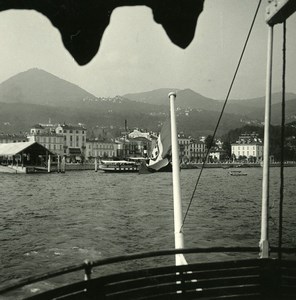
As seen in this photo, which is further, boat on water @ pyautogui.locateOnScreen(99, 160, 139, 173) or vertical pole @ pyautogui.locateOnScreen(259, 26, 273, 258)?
boat on water @ pyautogui.locateOnScreen(99, 160, 139, 173)

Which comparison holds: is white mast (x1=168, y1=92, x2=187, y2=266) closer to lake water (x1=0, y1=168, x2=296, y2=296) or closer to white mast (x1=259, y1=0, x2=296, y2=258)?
white mast (x1=259, y1=0, x2=296, y2=258)

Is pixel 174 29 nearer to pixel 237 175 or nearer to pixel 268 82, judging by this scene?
pixel 268 82

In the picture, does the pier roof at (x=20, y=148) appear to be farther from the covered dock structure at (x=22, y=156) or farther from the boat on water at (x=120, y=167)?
the boat on water at (x=120, y=167)

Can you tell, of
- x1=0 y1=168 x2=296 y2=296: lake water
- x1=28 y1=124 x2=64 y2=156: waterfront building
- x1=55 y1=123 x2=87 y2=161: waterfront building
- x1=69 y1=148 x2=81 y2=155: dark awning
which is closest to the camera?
x1=0 y1=168 x2=296 y2=296: lake water

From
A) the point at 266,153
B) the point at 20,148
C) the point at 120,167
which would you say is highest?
the point at 266,153

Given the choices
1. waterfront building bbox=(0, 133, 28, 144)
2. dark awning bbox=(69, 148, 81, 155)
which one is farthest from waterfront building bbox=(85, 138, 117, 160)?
waterfront building bbox=(0, 133, 28, 144)

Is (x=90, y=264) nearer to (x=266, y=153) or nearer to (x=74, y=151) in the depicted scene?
(x=266, y=153)

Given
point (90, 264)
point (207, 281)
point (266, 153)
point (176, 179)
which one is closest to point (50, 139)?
point (176, 179)

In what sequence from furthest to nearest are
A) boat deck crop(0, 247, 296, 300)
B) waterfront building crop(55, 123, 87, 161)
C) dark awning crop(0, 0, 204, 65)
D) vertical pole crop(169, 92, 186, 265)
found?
waterfront building crop(55, 123, 87, 161)
vertical pole crop(169, 92, 186, 265)
boat deck crop(0, 247, 296, 300)
dark awning crop(0, 0, 204, 65)

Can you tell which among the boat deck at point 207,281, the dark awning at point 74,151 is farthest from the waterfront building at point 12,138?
the boat deck at point 207,281
